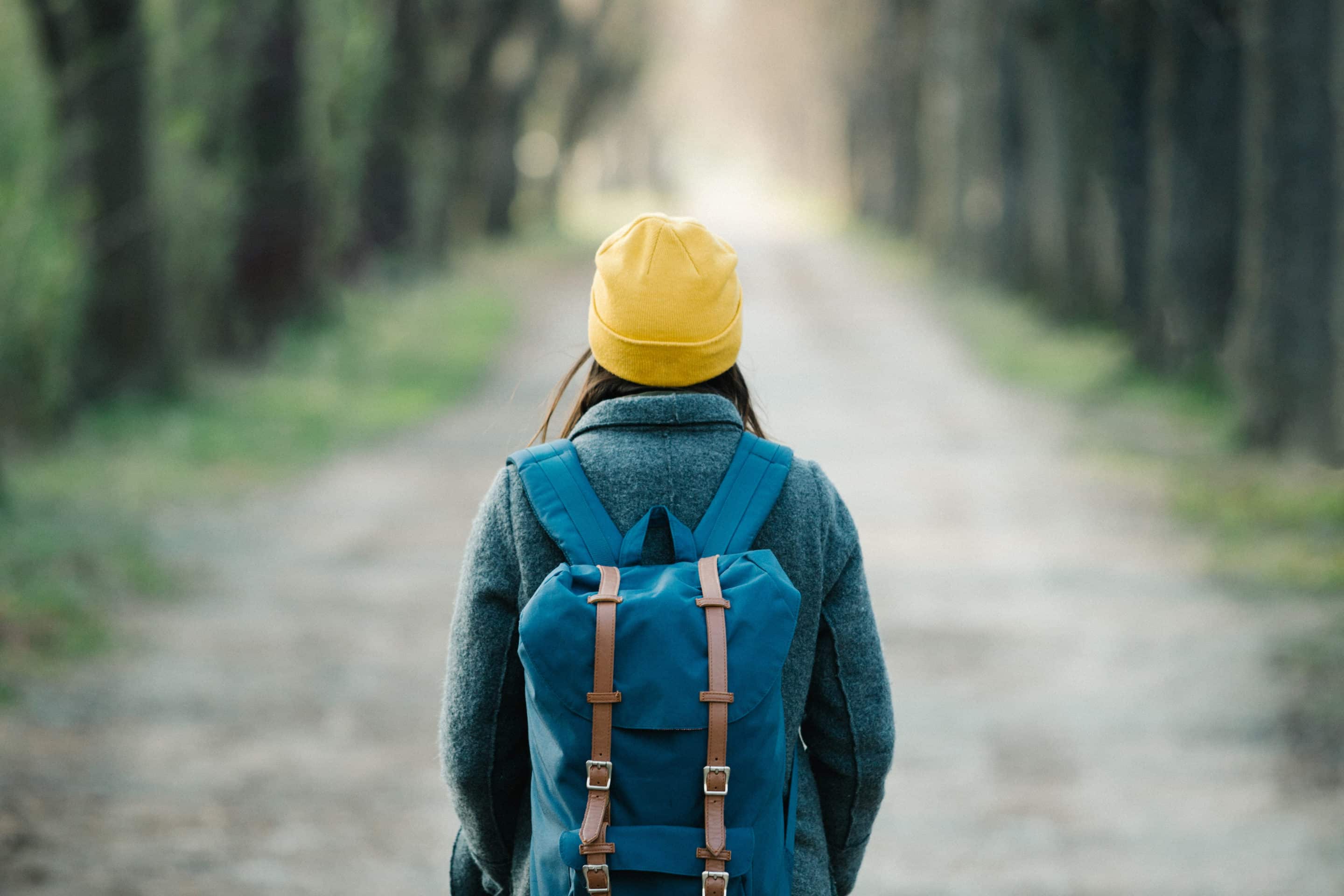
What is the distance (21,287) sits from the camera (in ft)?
31.0

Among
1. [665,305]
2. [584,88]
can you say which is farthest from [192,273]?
[584,88]

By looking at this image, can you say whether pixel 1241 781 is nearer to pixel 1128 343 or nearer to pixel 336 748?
pixel 336 748

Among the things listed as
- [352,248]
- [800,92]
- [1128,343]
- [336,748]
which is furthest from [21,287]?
[800,92]

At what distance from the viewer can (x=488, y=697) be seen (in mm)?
2203

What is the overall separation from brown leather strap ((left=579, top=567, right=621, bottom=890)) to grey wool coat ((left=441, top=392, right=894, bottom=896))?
20 centimetres

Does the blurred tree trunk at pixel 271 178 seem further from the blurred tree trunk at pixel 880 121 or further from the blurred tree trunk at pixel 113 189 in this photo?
the blurred tree trunk at pixel 880 121

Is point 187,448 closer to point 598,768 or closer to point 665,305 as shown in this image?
point 665,305

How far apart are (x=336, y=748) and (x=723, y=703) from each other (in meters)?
3.90

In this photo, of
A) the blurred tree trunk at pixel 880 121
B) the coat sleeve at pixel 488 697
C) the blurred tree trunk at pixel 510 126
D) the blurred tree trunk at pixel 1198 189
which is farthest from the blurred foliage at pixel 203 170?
the blurred tree trunk at pixel 880 121

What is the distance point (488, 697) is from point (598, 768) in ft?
1.03

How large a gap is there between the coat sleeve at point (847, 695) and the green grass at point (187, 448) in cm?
459

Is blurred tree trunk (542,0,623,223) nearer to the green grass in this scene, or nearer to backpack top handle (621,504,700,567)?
the green grass

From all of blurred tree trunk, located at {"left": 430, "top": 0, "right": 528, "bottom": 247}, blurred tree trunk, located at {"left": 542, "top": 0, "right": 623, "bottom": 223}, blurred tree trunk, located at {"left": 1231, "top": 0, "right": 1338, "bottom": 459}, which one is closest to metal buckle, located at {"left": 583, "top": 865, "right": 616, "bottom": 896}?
blurred tree trunk, located at {"left": 1231, "top": 0, "right": 1338, "bottom": 459}

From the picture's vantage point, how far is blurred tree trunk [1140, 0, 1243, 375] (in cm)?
1307
